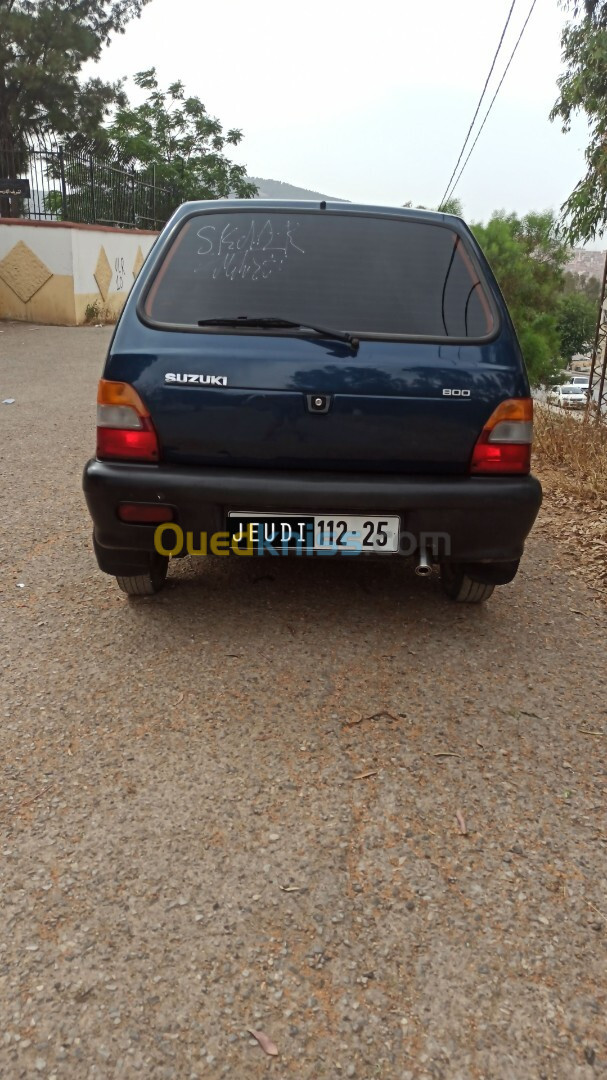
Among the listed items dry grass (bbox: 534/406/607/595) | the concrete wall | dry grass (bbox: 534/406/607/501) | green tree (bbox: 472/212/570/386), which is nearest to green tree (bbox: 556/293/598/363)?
green tree (bbox: 472/212/570/386)

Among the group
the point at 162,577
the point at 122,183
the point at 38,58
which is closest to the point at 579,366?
the point at 38,58

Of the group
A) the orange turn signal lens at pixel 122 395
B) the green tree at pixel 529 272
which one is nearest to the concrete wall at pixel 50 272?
the orange turn signal lens at pixel 122 395

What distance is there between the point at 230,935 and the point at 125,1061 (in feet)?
1.23

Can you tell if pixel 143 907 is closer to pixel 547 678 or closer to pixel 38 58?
pixel 547 678

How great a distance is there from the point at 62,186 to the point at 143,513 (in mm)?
15891

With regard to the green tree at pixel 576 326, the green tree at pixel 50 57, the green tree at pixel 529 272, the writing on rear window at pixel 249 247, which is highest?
the green tree at pixel 50 57

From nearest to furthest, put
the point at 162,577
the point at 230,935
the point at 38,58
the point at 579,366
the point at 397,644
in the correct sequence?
1. the point at 230,935
2. the point at 397,644
3. the point at 162,577
4. the point at 38,58
5. the point at 579,366

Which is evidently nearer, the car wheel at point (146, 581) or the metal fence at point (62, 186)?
the car wheel at point (146, 581)

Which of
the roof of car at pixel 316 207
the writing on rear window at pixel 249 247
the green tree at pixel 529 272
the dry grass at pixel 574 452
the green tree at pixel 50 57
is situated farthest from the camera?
the green tree at pixel 529 272

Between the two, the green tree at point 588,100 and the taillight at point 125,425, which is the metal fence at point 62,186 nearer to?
the green tree at point 588,100

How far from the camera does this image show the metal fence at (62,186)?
1673 centimetres

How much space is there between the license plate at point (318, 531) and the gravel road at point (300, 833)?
438mm

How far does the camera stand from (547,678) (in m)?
3.36

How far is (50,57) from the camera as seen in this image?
3064 centimetres
